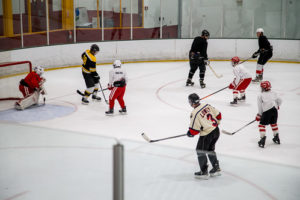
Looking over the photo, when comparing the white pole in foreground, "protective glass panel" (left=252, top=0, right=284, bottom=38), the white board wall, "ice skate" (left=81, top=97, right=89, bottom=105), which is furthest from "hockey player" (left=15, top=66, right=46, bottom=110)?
"protective glass panel" (left=252, top=0, right=284, bottom=38)

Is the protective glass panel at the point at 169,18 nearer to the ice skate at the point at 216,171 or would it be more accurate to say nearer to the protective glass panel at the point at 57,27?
the protective glass panel at the point at 57,27

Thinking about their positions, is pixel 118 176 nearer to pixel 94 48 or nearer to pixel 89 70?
pixel 94 48

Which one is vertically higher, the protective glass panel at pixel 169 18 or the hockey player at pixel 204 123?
the protective glass panel at pixel 169 18

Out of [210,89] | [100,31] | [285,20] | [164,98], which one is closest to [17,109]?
[164,98]

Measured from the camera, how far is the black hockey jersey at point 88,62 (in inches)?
299

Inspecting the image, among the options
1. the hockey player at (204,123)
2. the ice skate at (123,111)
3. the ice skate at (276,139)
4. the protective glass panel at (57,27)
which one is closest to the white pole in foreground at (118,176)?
the hockey player at (204,123)

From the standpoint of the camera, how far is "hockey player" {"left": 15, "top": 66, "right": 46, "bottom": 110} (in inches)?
291

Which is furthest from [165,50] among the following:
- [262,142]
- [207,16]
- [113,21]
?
[262,142]

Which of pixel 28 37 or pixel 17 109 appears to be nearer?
pixel 17 109

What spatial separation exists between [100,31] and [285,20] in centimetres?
563

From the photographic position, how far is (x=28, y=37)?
1202 centimetres

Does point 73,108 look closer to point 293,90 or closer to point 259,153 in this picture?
point 259,153

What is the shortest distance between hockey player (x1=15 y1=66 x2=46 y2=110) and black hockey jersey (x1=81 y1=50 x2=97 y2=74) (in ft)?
2.35

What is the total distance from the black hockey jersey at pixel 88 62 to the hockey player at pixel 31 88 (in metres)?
0.72
